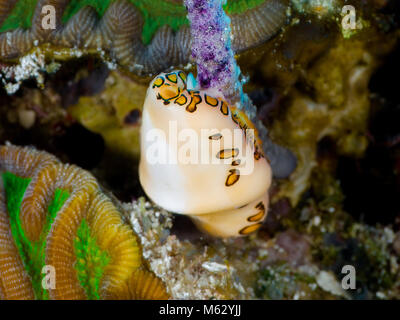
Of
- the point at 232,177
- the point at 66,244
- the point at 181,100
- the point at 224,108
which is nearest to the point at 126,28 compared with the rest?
the point at 181,100

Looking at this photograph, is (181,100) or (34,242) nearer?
(181,100)

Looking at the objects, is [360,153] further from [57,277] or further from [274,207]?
[57,277]

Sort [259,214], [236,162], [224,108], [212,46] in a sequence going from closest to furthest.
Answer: [212,46], [224,108], [236,162], [259,214]

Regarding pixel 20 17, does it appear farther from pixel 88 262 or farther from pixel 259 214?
pixel 259 214

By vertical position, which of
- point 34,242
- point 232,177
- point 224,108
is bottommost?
point 34,242

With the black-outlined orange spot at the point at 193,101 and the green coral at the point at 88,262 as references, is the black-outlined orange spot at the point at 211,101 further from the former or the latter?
the green coral at the point at 88,262

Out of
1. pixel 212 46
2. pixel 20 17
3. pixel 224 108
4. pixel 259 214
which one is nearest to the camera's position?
pixel 212 46

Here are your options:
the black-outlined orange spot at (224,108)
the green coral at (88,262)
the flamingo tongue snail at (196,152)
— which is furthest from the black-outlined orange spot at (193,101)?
the green coral at (88,262)
